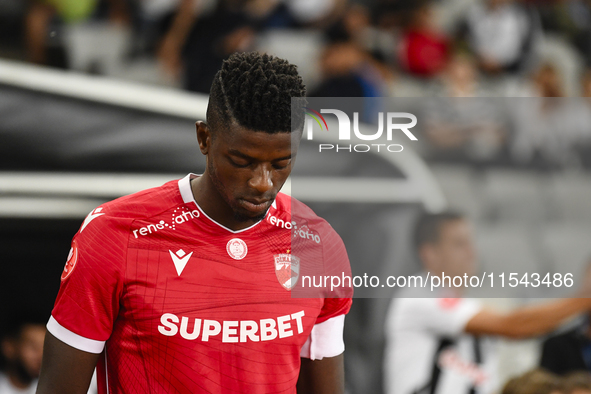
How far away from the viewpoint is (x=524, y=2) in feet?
23.4

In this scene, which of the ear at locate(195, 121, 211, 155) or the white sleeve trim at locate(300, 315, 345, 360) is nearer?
the ear at locate(195, 121, 211, 155)

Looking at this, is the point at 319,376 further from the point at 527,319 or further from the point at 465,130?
the point at 465,130

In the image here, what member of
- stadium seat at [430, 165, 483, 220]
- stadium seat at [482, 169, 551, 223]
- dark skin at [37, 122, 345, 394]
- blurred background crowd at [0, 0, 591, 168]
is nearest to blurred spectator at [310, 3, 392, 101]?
blurred background crowd at [0, 0, 591, 168]

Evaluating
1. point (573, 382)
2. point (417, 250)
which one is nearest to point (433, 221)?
point (417, 250)

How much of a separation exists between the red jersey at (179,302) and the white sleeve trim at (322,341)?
0.07 metres

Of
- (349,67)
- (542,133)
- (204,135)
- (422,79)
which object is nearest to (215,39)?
(349,67)

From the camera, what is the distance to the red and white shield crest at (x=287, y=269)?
1.56 m

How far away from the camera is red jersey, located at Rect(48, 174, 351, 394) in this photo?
1.41 metres

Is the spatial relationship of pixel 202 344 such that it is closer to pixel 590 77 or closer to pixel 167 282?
pixel 167 282

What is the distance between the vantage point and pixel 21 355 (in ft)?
11.6

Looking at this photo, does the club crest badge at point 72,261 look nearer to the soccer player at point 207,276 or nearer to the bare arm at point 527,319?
the soccer player at point 207,276

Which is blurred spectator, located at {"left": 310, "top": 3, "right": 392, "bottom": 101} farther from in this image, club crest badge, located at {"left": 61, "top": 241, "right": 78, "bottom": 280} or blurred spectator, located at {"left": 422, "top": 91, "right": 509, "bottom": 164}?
club crest badge, located at {"left": 61, "top": 241, "right": 78, "bottom": 280}

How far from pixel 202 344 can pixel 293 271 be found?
0.92ft

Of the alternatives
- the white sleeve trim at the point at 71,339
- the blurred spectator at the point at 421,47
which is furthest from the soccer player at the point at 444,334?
the blurred spectator at the point at 421,47
